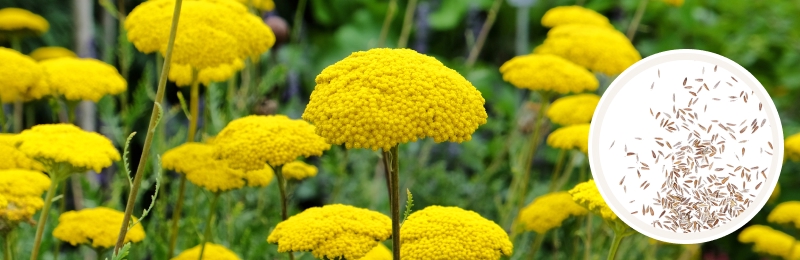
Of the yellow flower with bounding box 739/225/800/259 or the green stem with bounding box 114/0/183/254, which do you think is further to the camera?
the yellow flower with bounding box 739/225/800/259

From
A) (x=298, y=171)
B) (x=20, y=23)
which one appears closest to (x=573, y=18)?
(x=298, y=171)

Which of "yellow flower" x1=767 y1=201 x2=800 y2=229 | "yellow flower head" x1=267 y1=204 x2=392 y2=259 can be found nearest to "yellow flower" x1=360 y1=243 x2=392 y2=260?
"yellow flower head" x1=267 y1=204 x2=392 y2=259

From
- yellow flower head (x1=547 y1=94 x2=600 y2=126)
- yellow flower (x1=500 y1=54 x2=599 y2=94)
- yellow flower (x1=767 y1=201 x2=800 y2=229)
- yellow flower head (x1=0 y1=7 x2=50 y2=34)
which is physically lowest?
yellow flower (x1=767 y1=201 x2=800 y2=229)

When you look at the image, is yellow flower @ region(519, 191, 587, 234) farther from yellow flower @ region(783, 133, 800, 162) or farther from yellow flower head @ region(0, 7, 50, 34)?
yellow flower head @ region(0, 7, 50, 34)

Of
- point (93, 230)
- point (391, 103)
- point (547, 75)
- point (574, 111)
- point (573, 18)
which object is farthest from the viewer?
point (573, 18)

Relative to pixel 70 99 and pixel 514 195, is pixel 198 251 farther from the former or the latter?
pixel 514 195

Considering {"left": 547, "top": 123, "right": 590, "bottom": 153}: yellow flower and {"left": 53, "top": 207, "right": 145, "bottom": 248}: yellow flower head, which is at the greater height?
{"left": 53, "top": 207, "right": 145, "bottom": 248}: yellow flower head

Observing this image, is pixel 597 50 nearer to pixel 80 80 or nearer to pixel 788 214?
pixel 788 214
